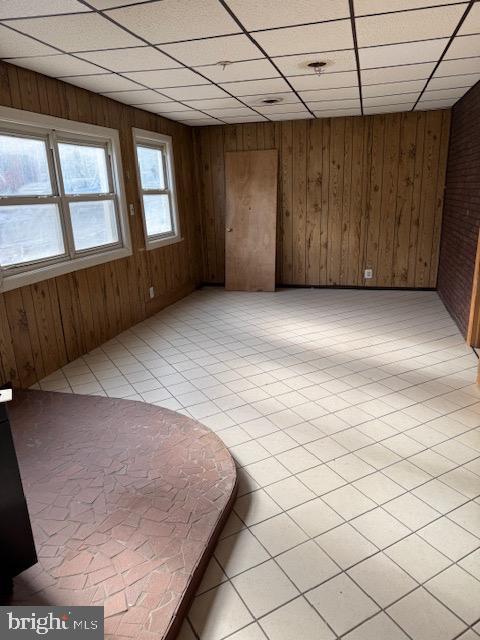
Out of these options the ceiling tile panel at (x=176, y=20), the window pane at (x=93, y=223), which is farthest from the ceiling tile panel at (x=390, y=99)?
the window pane at (x=93, y=223)

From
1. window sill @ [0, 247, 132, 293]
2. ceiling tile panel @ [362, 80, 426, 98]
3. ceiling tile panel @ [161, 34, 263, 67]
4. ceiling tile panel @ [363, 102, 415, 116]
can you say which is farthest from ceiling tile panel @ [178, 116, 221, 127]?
ceiling tile panel @ [161, 34, 263, 67]

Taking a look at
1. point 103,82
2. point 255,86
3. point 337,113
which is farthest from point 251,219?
point 103,82

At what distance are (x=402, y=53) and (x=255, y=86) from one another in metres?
1.38

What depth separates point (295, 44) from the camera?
9.30 ft

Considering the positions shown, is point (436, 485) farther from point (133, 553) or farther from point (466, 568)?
point (133, 553)

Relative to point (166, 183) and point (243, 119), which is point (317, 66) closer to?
point (243, 119)

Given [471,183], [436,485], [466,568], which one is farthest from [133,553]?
[471,183]

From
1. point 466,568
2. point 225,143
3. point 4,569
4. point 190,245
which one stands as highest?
point 225,143

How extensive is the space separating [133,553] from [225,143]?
5.95 metres

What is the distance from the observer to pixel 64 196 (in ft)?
12.4

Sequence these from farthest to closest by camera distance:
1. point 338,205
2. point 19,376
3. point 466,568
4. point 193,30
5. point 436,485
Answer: point 338,205 → point 19,376 → point 193,30 → point 436,485 → point 466,568

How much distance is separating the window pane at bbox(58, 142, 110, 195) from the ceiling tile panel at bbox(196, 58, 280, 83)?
1.42 m

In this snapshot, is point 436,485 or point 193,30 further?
point 193,30

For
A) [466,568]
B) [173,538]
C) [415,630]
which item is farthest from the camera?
[173,538]
